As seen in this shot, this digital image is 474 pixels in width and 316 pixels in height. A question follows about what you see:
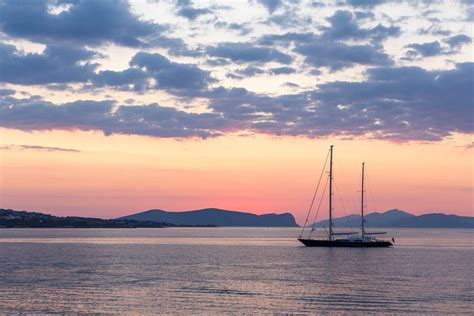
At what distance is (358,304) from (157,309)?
55.5 ft

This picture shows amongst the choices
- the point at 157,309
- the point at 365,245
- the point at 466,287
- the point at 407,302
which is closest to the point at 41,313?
the point at 157,309

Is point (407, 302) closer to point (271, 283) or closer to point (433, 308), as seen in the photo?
point (433, 308)

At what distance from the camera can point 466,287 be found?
71.1 metres

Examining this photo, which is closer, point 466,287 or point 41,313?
point 41,313

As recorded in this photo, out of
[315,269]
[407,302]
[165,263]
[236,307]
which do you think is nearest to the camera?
[236,307]

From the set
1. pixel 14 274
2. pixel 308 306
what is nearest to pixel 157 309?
pixel 308 306

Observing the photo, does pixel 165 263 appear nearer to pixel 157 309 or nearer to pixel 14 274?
pixel 14 274

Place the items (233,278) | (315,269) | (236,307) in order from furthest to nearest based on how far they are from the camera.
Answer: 1. (315,269)
2. (233,278)
3. (236,307)

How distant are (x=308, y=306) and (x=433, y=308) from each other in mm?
10216

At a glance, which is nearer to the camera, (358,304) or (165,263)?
(358,304)

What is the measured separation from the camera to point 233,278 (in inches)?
3012

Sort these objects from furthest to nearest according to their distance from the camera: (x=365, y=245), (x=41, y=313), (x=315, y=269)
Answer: (x=365, y=245) → (x=315, y=269) → (x=41, y=313)

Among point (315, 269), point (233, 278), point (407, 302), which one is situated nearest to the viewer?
point (407, 302)

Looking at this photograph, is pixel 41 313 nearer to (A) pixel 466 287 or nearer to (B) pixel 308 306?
(B) pixel 308 306
